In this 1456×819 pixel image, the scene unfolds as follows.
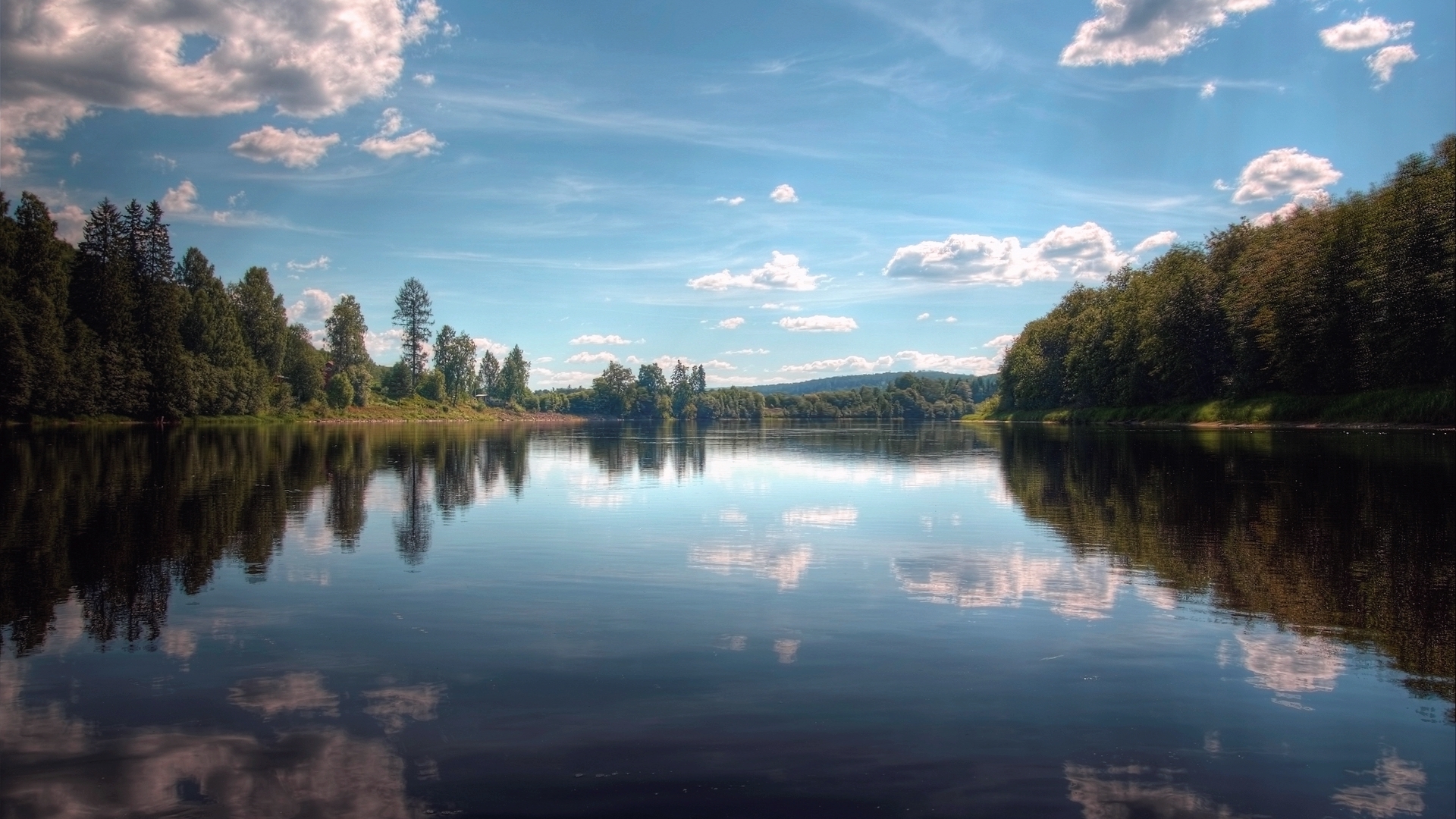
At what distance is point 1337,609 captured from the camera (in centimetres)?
1089

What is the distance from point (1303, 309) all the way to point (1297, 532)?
65537mm

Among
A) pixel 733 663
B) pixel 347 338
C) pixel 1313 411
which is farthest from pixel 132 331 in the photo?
pixel 1313 411

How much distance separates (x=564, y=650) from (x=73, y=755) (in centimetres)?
442

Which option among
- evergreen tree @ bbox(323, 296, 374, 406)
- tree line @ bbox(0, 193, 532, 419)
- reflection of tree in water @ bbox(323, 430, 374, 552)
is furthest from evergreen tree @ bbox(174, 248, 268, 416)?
reflection of tree in water @ bbox(323, 430, 374, 552)

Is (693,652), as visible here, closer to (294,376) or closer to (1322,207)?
(1322,207)

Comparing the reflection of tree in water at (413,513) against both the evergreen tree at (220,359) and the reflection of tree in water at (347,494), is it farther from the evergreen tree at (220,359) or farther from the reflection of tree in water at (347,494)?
the evergreen tree at (220,359)

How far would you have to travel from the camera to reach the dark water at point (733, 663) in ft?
20.2

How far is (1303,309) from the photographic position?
70188 millimetres

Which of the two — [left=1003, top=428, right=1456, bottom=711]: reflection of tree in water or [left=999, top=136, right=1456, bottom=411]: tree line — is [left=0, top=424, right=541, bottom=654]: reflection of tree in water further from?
[left=999, top=136, right=1456, bottom=411]: tree line

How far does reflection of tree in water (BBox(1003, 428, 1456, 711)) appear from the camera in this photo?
10477 millimetres

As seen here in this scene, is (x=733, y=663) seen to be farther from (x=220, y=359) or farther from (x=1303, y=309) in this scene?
(x=220, y=359)

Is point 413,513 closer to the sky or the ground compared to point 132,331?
closer to the ground

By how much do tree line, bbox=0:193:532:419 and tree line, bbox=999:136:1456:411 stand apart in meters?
108

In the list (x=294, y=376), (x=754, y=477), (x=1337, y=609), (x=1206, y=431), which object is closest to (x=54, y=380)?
(x=294, y=376)
